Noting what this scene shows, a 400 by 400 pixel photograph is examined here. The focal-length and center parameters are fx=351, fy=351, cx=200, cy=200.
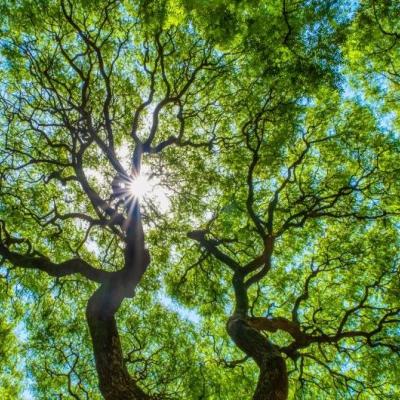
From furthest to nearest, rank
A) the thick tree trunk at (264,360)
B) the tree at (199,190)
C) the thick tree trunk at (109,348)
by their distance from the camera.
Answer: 1. the tree at (199,190)
2. the thick tree trunk at (109,348)
3. the thick tree trunk at (264,360)

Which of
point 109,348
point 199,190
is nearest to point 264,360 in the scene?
point 109,348

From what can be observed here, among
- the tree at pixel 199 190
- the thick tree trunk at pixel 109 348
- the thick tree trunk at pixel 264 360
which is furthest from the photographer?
the tree at pixel 199 190

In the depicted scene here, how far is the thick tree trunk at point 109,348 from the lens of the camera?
5.36 m

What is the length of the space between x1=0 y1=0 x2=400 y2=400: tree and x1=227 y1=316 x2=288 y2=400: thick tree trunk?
4.08 ft

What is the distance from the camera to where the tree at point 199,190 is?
823cm

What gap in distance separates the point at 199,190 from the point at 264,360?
20.5 ft

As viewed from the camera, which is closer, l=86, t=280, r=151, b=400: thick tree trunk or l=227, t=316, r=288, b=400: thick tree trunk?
l=227, t=316, r=288, b=400: thick tree trunk

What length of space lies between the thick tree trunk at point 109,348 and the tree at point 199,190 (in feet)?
2.82

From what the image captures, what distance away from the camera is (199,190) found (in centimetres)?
1101

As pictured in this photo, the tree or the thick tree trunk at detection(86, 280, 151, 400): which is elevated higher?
the tree

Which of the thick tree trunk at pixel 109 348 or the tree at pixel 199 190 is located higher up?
the tree at pixel 199 190

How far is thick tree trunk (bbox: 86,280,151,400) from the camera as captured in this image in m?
5.36

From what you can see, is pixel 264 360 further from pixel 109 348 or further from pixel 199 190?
pixel 199 190

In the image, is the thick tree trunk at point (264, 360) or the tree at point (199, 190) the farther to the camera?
the tree at point (199, 190)
